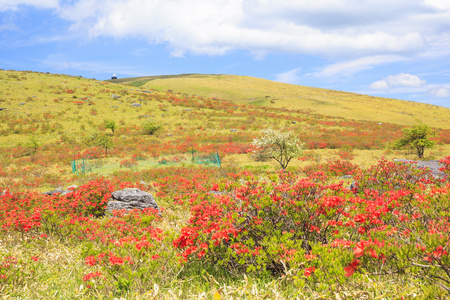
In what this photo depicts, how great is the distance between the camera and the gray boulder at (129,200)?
9.82m

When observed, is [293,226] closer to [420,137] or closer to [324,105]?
[420,137]

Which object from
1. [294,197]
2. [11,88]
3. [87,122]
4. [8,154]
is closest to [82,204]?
[294,197]

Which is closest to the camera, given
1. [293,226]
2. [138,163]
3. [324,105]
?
[293,226]

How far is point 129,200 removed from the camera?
1005cm

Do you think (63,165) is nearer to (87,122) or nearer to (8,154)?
(8,154)

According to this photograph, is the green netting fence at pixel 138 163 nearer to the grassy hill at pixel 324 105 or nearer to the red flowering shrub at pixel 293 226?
the red flowering shrub at pixel 293 226

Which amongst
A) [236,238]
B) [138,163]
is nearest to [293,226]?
[236,238]

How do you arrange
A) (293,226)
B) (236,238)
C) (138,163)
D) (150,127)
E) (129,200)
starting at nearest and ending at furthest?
(236,238), (293,226), (129,200), (138,163), (150,127)

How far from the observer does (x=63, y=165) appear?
2361 cm

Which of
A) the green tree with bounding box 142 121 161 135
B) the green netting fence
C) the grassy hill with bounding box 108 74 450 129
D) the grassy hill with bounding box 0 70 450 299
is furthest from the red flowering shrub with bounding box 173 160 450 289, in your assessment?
the grassy hill with bounding box 108 74 450 129

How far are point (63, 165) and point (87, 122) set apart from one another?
71.4 ft

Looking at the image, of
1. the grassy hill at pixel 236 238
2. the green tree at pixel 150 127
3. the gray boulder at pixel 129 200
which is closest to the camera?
the grassy hill at pixel 236 238

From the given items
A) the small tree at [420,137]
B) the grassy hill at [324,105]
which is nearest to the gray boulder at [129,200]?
the small tree at [420,137]

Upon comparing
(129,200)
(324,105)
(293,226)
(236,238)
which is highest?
(324,105)
